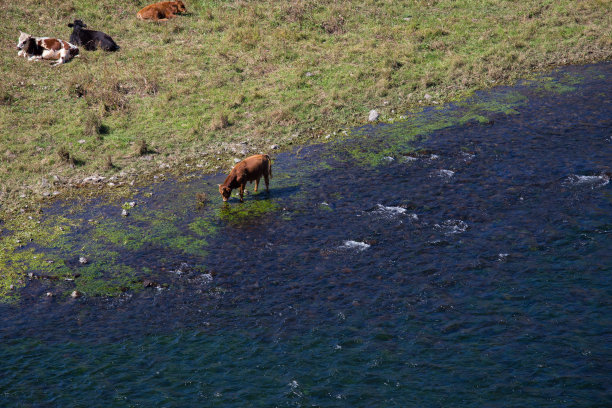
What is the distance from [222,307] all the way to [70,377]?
3.78 meters

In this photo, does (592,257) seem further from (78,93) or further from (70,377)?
(78,93)

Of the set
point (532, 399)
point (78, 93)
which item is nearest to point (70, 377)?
point (532, 399)

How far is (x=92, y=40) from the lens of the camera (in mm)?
31828

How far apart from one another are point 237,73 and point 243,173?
11.0m

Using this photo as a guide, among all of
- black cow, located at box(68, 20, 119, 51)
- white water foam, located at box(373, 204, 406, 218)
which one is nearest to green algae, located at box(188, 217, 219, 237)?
white water foam, located at box(373, 204, 406, 218)

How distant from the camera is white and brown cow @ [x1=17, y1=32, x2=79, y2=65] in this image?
30.4 meters

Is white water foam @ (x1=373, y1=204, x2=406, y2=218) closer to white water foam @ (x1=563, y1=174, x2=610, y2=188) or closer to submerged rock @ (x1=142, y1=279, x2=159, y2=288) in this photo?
white water foam @ (x1=563, y1=174, x2=610, y2=188)

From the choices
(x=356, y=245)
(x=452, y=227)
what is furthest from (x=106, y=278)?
(x=452, y=227)

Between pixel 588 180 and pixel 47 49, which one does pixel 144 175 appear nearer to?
pixel 47 49

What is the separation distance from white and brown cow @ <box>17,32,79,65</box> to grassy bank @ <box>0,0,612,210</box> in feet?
2.42

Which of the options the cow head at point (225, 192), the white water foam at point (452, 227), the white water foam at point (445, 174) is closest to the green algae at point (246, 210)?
the cow head at point (225, 192)

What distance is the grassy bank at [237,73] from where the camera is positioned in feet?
77.9

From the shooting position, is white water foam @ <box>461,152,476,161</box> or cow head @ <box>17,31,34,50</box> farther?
cow head @ <box>17,31,34,50</box>

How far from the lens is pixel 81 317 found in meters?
14.8
